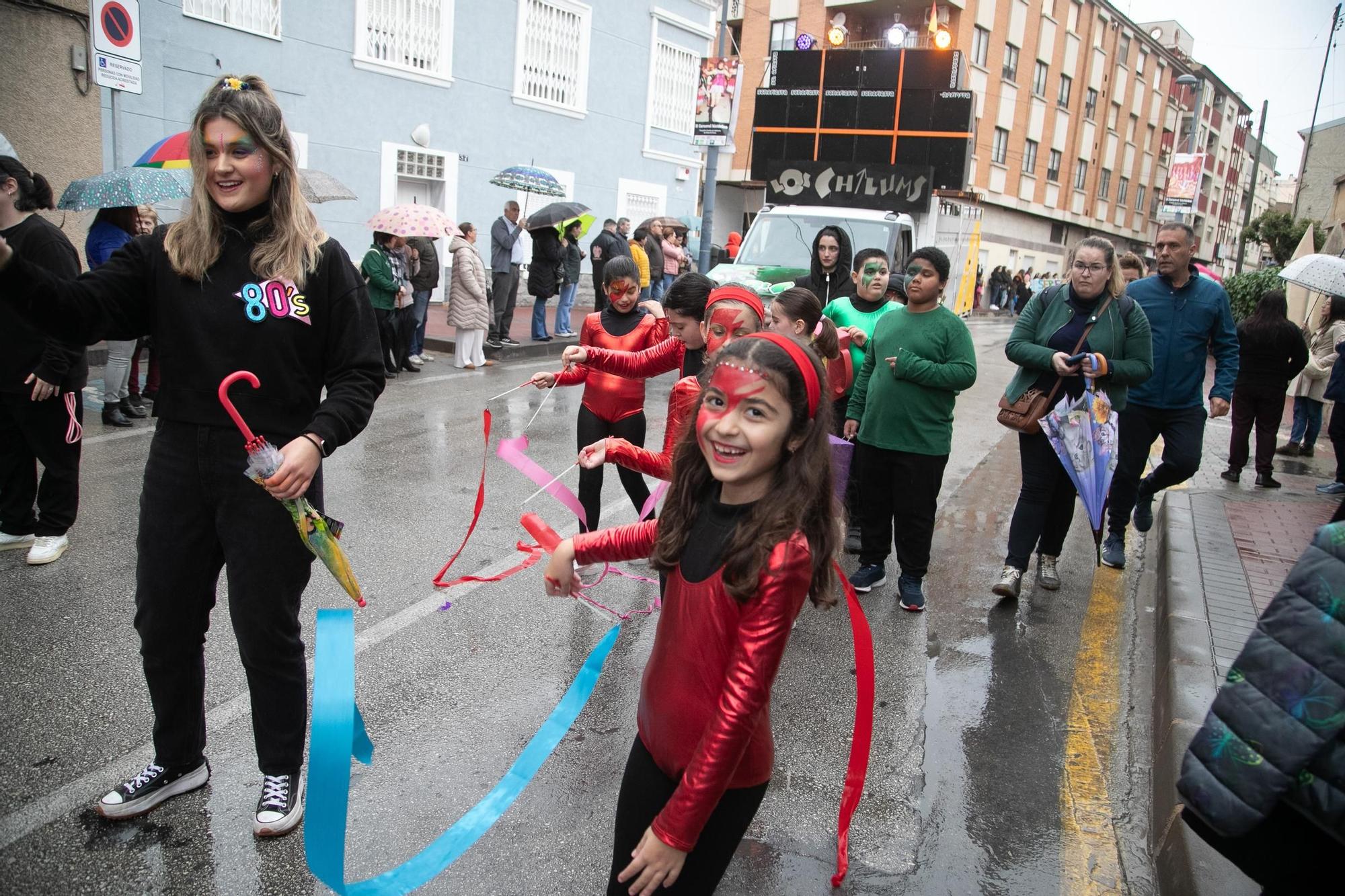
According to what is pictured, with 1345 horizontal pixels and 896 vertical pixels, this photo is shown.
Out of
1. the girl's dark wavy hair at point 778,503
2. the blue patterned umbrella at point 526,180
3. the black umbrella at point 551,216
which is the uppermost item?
the blue patterned umbrella at point 526,180

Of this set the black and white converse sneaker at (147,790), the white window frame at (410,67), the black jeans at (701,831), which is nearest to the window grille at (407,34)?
the white window frame at (410,67)

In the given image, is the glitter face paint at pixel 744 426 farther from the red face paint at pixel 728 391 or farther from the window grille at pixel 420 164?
the window grille at pixel 420 164

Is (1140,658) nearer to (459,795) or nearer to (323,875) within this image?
(459,795)

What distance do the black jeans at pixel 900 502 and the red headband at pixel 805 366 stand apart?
118 inches

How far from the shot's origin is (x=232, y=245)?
8.45 ft

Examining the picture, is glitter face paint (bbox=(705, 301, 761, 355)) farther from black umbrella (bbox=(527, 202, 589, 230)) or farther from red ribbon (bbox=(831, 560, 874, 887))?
black umbrella (bbox=(527, 202, 589, 230))

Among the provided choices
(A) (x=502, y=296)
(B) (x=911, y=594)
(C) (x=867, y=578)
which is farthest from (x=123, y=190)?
(A) (x=502, y=296)

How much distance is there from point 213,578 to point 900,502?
3.40 meters

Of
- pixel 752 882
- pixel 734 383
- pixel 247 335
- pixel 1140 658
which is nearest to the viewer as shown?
pixel 734 383

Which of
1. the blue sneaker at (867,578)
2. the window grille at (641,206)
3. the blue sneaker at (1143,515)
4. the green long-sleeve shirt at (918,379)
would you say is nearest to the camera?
the green long-sleeve shirt at (918,379)

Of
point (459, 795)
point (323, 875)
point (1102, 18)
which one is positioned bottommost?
point (459, 795)

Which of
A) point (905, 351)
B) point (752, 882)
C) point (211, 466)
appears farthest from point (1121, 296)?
point (211, 466)

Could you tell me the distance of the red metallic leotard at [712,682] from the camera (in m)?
1.80

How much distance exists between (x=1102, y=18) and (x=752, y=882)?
50972 mm
